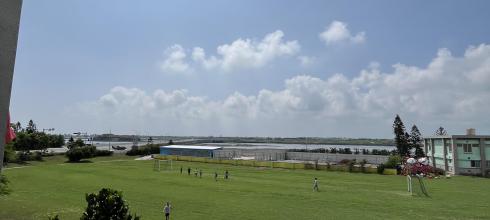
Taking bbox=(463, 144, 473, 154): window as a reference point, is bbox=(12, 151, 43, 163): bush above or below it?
below

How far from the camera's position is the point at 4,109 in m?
7.04

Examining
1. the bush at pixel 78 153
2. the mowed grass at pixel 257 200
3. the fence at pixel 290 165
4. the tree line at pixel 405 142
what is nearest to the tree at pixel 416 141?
the tree line at pixel 405 142

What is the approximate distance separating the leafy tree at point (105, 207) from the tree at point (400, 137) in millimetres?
106705

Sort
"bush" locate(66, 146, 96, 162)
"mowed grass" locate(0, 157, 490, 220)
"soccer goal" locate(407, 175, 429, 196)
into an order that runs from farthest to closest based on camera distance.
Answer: "bush" locate(66, 146, 96, 162) < "soccer goal" locate(407, 175, 429, 196) < "mowed grass" locate(0, 157, 490, 220)

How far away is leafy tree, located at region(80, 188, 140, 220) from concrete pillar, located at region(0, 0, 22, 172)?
10.5 metres

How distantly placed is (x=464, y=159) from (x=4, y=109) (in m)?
75.1

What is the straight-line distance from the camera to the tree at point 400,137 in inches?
4402

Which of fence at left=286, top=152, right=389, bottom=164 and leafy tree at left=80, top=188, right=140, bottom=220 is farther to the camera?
fence at left=286, top=152, right=389, bottom=164

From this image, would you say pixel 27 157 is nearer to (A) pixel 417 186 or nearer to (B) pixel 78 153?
(B) pixel 78 153

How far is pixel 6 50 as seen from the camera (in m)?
7.16

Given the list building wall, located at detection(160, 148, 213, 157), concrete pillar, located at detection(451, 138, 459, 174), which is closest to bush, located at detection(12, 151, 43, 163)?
building wall, located at detection(160, 148, 213, 157)

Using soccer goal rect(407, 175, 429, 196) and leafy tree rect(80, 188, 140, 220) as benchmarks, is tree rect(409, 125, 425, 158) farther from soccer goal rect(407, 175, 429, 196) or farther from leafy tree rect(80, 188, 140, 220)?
leafy tree rect(80, 188, 140, 220)

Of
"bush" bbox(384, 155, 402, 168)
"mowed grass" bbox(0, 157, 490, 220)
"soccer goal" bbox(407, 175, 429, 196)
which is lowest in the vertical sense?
"mowed grass" bbox(0, 157, 490, 220)

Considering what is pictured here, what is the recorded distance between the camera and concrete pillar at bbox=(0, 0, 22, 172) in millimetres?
7012
